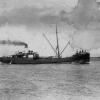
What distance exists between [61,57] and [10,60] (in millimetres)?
21616

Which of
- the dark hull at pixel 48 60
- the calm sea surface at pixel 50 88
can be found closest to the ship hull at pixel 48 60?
the dark hull at pixel 48 60

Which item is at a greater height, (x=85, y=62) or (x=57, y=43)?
(x=57, y=43)

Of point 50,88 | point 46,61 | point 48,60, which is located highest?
point 50,88

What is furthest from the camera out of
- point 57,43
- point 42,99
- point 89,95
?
point 57,43

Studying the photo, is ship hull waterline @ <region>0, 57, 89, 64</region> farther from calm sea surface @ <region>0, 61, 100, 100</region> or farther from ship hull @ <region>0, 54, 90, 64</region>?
calm sea surface @ <region>0, 61, 100, 100</region>

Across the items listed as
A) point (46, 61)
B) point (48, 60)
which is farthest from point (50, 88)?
point (46, 61)

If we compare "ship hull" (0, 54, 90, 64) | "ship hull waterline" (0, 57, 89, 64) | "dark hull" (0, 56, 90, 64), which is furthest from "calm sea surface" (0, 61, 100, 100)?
"ship hull waterline" (0, 57, 89, 64)

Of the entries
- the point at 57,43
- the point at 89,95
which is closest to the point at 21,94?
the point at 89,95

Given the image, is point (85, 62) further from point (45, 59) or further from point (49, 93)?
point (49, 93)

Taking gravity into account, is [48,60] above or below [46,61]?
above

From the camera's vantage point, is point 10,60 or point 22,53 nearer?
point 22,53

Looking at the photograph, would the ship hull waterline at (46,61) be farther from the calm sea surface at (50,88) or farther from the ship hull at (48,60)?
the calm sea surface at (50,88)

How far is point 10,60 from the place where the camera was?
393 ft

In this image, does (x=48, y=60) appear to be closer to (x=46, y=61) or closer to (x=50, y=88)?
(x=46, y=61)
